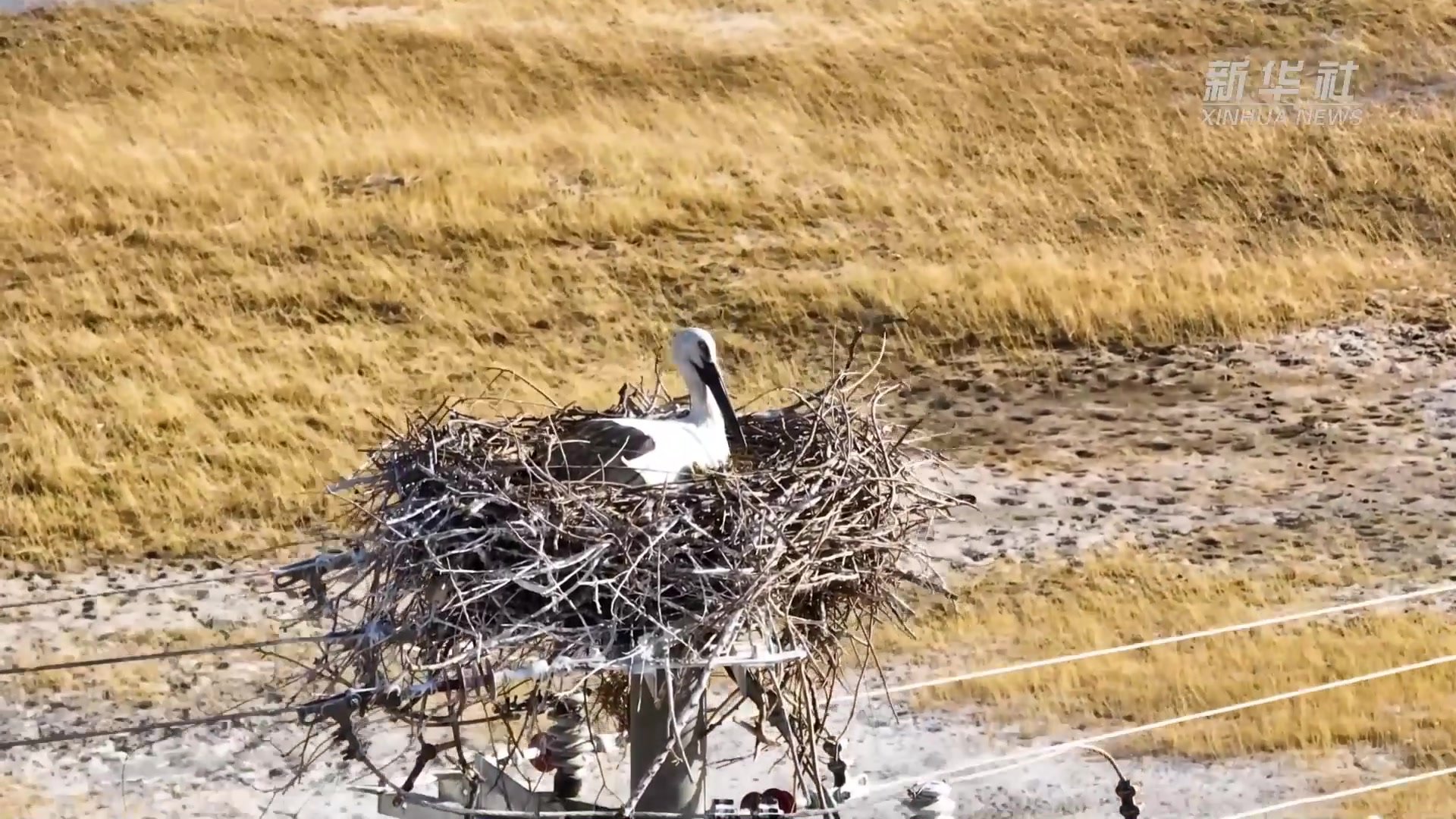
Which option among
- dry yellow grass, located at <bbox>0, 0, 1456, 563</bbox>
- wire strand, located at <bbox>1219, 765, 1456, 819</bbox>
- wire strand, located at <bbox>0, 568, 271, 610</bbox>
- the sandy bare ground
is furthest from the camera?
dry yellow grass, located at <bbox>0, 0, 1456, 563</bbox>

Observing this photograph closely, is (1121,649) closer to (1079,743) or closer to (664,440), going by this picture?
(1079,743)

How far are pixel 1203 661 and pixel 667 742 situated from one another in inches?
308

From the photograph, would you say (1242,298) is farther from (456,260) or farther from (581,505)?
(581,505)

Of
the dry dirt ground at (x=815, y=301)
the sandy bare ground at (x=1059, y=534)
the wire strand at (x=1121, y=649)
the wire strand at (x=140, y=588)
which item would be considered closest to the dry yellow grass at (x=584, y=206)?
the dry dirt ground at (x=815, y=301)

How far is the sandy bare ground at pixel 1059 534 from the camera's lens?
12.0 meters

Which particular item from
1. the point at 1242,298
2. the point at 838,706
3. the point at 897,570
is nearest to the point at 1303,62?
the point at 1242,298

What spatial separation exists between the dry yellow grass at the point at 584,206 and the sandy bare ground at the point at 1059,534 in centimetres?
99

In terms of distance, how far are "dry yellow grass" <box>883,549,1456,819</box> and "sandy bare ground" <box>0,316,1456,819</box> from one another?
0.31 metres

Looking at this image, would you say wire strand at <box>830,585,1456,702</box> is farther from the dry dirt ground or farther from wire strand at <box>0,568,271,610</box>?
wire strand at <box>0,568,271,610</box>

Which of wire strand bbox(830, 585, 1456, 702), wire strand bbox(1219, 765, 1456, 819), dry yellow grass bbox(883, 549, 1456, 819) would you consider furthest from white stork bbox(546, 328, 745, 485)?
dry yellow grass bbox(883, 549, 1456, 819)

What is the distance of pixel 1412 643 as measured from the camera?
13703 millimetres

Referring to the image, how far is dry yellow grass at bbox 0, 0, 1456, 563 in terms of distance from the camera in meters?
19.1

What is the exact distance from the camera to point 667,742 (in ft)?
20.6

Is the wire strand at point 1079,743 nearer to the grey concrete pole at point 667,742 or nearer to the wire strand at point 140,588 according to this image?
the grey concrete pole at point 667,742
